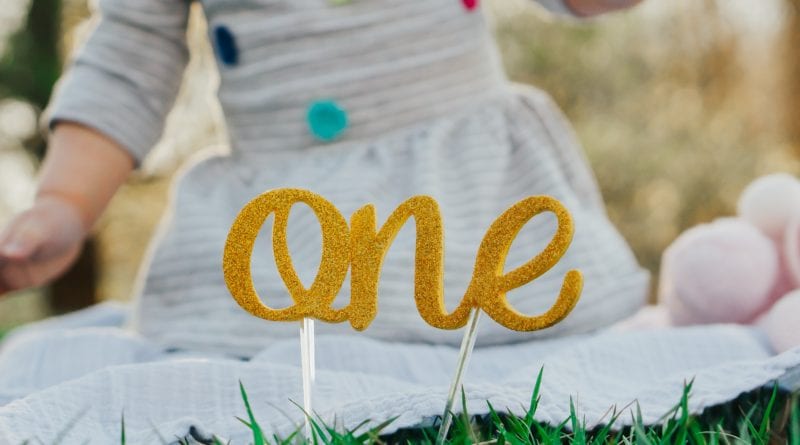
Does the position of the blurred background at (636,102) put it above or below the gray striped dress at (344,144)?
below

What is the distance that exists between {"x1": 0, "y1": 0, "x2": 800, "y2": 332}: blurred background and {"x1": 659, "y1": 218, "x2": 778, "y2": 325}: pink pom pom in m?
2.94

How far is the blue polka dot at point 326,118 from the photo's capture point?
101cm

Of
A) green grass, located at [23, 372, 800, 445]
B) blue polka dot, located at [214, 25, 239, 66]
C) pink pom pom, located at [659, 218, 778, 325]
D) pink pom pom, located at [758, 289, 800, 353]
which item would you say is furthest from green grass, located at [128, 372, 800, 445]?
blue polka dot, located at [214, 25, 239, 66]

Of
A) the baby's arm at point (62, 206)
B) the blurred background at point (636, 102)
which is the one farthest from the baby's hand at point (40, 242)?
the blurred background at point (636, 102)

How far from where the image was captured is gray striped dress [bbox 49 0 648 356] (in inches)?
37.7

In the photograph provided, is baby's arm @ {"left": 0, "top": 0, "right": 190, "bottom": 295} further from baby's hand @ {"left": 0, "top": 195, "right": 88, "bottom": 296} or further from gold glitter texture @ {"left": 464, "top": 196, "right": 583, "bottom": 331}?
gold glitter texture @ {"left": 464, "top": 196, "right": 583, "bottom": 331}

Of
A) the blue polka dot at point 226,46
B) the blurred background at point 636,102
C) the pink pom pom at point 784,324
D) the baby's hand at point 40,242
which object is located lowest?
the blurred background at point 636,102

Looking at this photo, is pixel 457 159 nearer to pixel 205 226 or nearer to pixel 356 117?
pixel 356 117

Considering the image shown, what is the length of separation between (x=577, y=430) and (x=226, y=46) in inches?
25.6

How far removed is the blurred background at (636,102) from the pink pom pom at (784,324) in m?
3.06

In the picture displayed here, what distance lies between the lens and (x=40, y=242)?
0.96 meters

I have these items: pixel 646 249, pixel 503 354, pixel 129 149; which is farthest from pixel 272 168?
pixel 646 249

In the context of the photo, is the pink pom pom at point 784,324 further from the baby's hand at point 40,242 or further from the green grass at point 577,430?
the baby's hand at point 40,242

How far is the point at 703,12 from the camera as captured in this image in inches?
189
